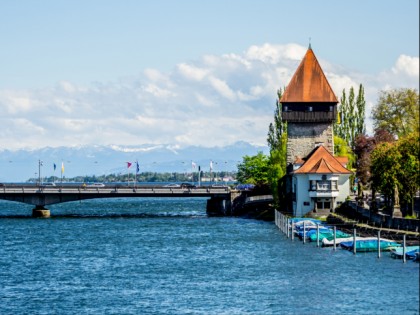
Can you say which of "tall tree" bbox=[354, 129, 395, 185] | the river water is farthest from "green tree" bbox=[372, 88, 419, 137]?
the river water

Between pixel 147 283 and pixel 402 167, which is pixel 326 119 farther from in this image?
pixel 147 283

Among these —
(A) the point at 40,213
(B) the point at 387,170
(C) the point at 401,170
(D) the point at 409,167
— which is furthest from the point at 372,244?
(A) the point at 40,213

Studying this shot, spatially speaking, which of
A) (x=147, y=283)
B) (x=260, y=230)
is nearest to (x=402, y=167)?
(x=260, y=230)

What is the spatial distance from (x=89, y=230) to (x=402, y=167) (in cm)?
5293

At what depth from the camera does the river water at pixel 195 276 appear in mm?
76375

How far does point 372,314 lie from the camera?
70.6 m

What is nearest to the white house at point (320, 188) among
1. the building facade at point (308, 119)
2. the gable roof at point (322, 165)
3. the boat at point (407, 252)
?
the gable roof at point (322, 165)

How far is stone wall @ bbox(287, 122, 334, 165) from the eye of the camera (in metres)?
171

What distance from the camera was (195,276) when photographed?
3711 inches

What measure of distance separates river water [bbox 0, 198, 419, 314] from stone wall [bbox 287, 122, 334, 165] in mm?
28653

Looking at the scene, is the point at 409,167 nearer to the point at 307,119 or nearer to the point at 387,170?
the point at 387,170

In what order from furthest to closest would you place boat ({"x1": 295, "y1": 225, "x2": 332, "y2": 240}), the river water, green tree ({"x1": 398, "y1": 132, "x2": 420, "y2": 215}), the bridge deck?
the bridge deck, boat ({"x1": 295, "y1": 225, "x2": 332, "y2": 240}), green tree ({"x1": 398, "y1": 132, "x2": 420, "y2": 215}), the river water

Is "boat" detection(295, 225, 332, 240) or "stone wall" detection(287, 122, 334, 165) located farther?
"stone wall" detection(287, 122, 334, 165)

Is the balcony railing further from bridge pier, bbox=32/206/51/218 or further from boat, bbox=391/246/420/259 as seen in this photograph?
boat, bbox=391/246/420/259
